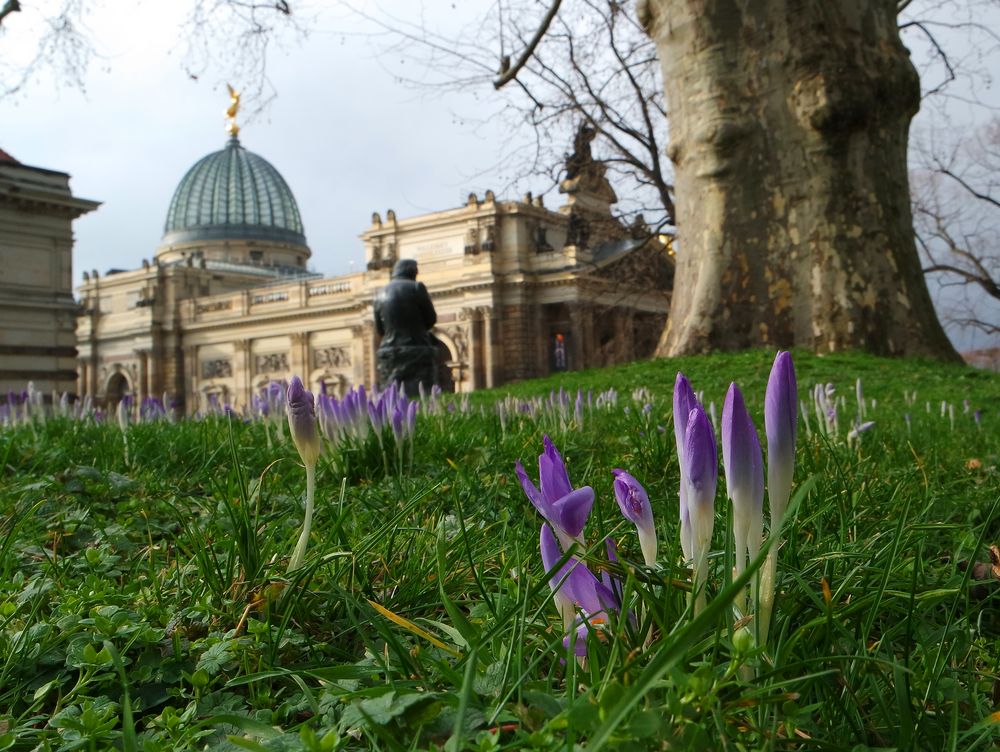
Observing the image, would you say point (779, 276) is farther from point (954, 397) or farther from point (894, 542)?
point (894, 542)

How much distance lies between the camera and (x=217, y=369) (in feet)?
180

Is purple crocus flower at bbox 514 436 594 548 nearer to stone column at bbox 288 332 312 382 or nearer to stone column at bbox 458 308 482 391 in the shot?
stone column at bbox 458 308 482 391

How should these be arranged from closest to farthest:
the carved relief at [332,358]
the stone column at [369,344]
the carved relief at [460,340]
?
the carved relief at [460,340], the stone column at [369,344], the carved relief at [332,358]

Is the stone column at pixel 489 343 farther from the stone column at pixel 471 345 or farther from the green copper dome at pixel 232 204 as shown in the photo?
the green copper dome at pixel 232 204

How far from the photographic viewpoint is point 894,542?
126 cm

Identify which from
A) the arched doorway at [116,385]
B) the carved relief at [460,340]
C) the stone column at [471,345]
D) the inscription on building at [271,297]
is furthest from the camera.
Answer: the arched doorway at [116,385]

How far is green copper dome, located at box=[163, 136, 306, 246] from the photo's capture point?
6397cm

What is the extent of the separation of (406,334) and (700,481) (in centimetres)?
1067

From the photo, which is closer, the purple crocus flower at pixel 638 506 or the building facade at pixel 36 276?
the purple crocus flower at pixel 638 506

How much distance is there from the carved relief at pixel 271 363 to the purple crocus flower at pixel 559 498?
52.4 meters

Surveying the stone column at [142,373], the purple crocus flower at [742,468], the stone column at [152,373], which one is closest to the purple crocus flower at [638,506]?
the purple crocus flower at [742,468]

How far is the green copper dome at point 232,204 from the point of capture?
64.0m

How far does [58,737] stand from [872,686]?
43.2 inches

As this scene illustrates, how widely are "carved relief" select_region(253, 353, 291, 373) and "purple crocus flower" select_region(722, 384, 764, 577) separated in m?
52.5
